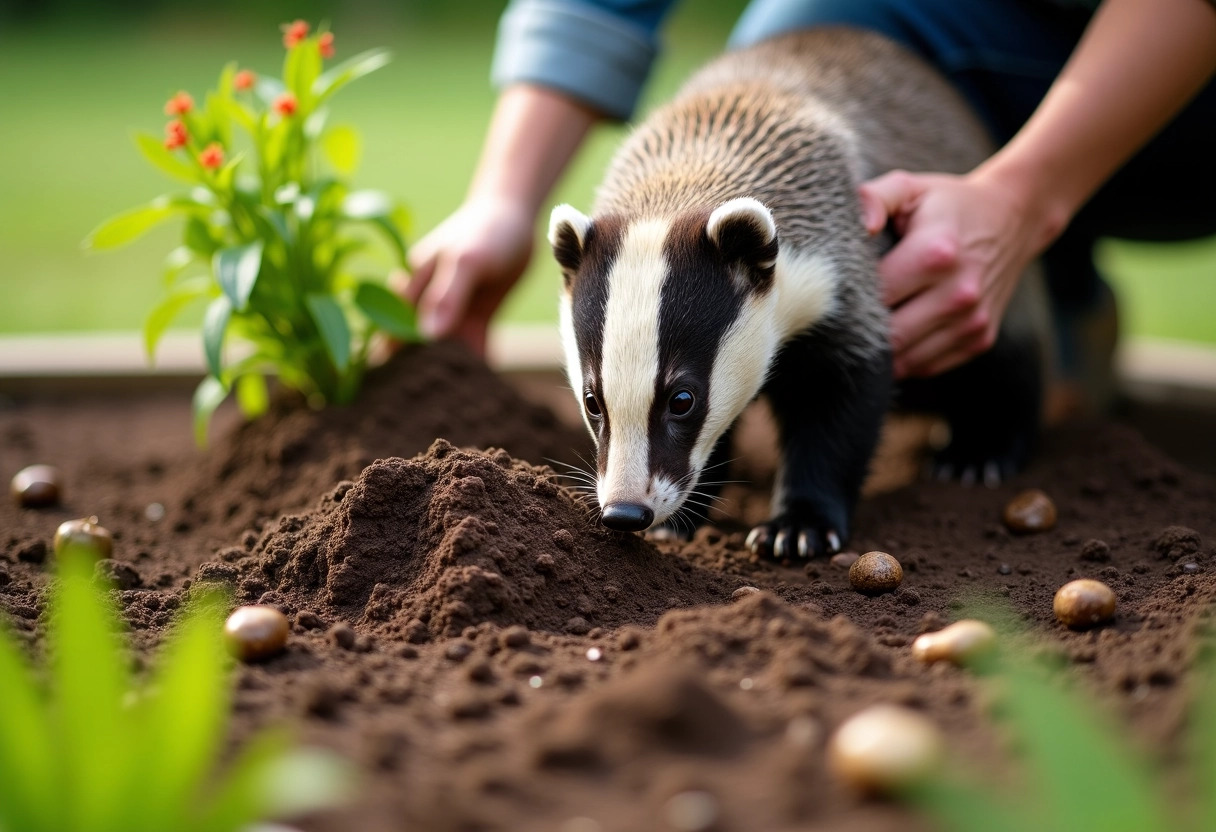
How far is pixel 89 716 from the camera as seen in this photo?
4.57 ft

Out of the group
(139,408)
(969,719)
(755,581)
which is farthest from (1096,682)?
(139,408)

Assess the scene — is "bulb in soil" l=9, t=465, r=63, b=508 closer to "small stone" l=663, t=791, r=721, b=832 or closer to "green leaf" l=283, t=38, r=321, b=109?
"green leaf" l=283, t=38, r=321, b=109

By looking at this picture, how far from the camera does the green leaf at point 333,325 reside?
126 inches

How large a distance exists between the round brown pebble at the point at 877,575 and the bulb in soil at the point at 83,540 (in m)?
1.83

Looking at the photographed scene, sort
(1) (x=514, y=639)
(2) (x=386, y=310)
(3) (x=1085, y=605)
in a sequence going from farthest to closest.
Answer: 1. (2) (x=386, y=310)
2. (3) (x=1085, y=605)
3. (1) (x=514, y=639)

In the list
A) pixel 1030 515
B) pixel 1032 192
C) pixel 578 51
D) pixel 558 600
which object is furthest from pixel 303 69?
pixel 1030 515

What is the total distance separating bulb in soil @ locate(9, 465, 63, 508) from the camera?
137 inches

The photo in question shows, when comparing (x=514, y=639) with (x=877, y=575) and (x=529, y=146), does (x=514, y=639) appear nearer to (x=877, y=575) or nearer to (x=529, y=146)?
(x=877, y=575)

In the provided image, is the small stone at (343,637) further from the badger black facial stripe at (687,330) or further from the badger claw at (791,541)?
the badger claw at (791,541)

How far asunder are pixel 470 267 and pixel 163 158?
1.04 meters

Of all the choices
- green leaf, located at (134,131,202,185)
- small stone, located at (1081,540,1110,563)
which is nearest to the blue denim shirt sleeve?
green leaf, located at (134,131,202,185)

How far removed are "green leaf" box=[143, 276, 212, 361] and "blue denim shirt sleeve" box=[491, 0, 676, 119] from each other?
1512 millimetres

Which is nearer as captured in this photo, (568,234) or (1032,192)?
(568,234)

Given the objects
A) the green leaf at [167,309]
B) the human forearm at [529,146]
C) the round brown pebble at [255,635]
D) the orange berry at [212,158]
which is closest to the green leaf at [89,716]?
the round brown pebble at [255,635]
